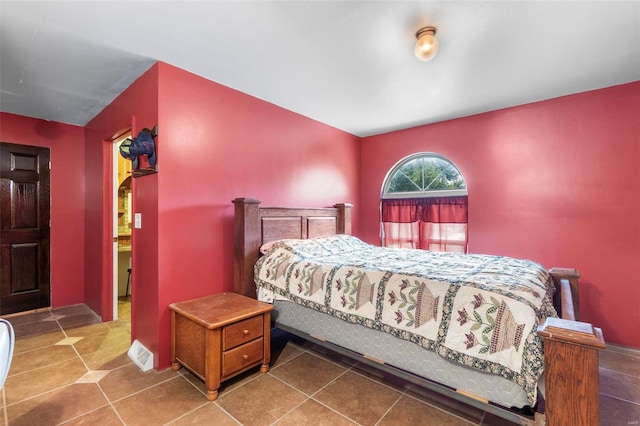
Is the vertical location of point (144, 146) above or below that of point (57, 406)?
above

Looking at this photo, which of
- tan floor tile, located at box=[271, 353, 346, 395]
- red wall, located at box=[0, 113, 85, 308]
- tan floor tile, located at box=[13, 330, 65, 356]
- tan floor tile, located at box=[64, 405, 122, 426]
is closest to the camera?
tan floor tile, located at box=[64, 405, 122, 426]

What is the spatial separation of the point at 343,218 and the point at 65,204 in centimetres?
356

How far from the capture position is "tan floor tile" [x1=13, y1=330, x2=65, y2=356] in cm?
255

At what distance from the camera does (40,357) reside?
2.40 m

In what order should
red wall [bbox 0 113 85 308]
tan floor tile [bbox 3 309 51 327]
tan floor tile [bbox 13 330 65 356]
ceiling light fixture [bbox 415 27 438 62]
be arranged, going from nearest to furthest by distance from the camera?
ceiling light fixture [bbox 415 27 438 62] < tan floor tile [bbox 13 330 65 356] < tan floor tile [bbox 3 309 51 327] < red wall [bbox 0 113 85 308]

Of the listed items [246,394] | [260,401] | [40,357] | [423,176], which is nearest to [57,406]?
[40,357]

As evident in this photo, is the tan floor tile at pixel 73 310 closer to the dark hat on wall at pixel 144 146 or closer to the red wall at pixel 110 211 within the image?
the red wall at pixel 110 211

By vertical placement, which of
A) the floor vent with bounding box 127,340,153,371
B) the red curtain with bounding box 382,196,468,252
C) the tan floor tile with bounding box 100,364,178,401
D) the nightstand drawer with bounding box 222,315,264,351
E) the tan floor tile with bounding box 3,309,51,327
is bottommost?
the tan floor tile with bounding box 100,364,178,401

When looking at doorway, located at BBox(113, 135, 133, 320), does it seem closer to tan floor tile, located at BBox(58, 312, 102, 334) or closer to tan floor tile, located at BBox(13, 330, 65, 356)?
tan floor tile, located at BBox(58, 312, 102, 334)

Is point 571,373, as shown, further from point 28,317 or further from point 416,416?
point 28,317

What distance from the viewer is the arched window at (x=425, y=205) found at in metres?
3.61

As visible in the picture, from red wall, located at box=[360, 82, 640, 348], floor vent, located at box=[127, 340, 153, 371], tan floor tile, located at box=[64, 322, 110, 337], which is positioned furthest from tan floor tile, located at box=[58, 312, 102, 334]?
red wall, located at box=[360, 82, 640, 348]

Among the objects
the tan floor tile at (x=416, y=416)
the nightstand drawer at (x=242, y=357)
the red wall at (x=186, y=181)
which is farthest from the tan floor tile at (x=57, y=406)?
the tan floor tile at (x=416, y=416)

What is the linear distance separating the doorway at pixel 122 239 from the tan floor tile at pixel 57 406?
1.46 meters
